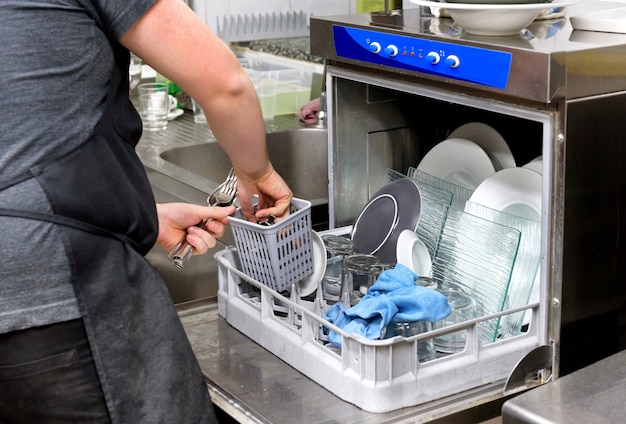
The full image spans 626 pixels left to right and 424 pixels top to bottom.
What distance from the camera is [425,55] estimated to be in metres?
1.32

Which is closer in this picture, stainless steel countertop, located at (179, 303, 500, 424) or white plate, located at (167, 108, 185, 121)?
stainless steel countertop, located at (179, 303, 500, 424)

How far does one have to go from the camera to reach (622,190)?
1.25m

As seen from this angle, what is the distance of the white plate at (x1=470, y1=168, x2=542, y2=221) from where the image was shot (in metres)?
1.45

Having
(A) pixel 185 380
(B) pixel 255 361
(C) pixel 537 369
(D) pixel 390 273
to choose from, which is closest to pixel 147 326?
(A) pixel 185 380

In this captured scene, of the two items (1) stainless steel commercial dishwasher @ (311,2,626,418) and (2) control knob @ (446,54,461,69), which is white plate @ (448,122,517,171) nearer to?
(1) stainless steel commercial dishwasher @ (311,2,626,418)

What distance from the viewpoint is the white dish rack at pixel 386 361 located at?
117 cm

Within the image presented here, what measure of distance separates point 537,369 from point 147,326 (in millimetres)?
541

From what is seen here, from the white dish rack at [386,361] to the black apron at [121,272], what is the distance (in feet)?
0.56

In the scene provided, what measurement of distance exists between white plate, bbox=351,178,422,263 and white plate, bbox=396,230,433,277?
40mm

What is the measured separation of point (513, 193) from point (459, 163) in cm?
21

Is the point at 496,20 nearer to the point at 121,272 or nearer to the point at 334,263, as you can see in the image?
the point at 334,263

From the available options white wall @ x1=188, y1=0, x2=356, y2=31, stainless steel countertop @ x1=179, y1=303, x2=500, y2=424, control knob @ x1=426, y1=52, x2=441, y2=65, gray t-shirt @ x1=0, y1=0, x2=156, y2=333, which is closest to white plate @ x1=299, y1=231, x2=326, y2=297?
stainless steel countertop @ x1=179, y1=303, x2=500, y2=424

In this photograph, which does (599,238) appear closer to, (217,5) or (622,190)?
(622,190)

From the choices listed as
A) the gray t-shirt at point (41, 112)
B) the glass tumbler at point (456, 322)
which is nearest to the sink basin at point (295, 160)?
the glass tumbler at point (456, 322)
